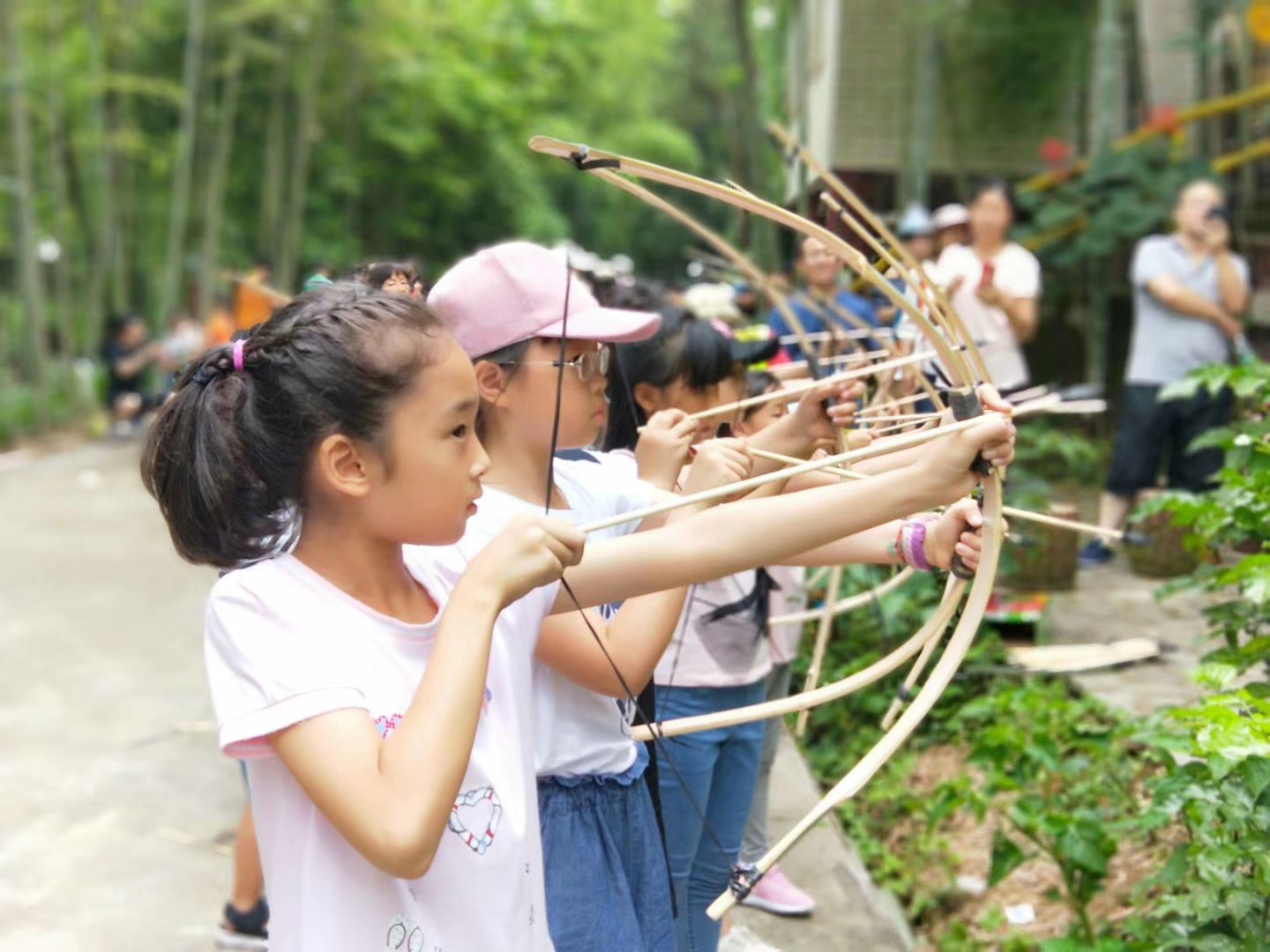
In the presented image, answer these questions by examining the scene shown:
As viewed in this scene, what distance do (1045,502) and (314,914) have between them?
4.61 metres

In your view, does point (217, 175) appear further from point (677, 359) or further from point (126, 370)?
point (677, 359)

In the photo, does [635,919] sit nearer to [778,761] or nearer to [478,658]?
[478,658]

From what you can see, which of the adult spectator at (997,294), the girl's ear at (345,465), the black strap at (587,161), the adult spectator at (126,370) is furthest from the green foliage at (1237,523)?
the adult spectator at (126,370)

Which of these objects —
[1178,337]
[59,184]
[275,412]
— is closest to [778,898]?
[275,412]

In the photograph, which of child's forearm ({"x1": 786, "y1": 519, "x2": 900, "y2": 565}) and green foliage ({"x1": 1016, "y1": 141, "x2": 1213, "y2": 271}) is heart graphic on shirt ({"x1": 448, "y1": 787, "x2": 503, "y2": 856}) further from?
green foliage ({"x1": 1016, "y1": 141, "x2": 1213, "y2": 271})

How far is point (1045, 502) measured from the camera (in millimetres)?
5832

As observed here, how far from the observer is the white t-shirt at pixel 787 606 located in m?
3.55

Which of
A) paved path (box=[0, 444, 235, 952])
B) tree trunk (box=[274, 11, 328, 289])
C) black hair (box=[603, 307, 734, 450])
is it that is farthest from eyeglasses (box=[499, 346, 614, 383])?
tree trunk (box=[274, 11, 328, 289])

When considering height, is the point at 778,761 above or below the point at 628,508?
below

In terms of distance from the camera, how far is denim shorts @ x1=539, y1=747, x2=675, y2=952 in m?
2.15

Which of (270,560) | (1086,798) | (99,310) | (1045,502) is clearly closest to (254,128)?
(99,310)

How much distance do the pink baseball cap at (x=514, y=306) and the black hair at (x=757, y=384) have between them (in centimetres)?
114

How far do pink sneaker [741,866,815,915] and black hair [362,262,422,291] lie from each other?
186cm

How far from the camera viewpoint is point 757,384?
12.4 feet
